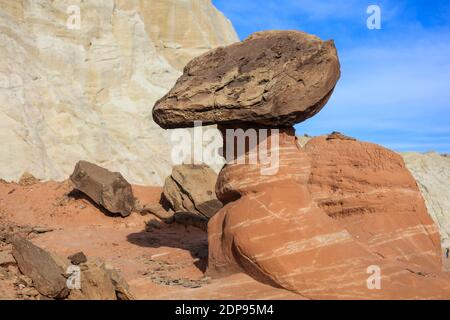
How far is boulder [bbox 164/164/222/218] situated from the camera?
473 inches

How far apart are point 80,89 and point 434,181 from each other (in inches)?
797

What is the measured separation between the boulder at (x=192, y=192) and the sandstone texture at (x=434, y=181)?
16612mm

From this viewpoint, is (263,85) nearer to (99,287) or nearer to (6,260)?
(99,287)

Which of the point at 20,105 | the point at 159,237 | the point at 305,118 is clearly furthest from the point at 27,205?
the point at 305,118

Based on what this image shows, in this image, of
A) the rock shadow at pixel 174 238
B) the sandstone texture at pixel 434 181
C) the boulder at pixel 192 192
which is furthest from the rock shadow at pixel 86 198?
the sandstone texture at pixel 434 181

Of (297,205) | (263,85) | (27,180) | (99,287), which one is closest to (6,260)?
(99,287)

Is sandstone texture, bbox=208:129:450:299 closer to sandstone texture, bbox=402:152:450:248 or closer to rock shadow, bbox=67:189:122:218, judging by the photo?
rock shadow, bbox=67:189:122:218

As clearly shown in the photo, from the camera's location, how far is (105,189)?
1148cm

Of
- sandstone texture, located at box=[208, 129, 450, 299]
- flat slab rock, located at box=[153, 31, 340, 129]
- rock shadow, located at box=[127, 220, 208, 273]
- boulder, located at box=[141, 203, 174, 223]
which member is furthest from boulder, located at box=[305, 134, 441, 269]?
boulder, located at box=[141, 203, 174, 223]

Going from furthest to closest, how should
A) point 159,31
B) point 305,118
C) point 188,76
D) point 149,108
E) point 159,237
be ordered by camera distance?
point 159,31 → point 149,108 → point 159,237 → point 188,76 → point 305,118

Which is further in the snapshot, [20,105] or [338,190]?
[20,105]

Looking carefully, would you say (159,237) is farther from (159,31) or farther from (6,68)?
(159,31)
